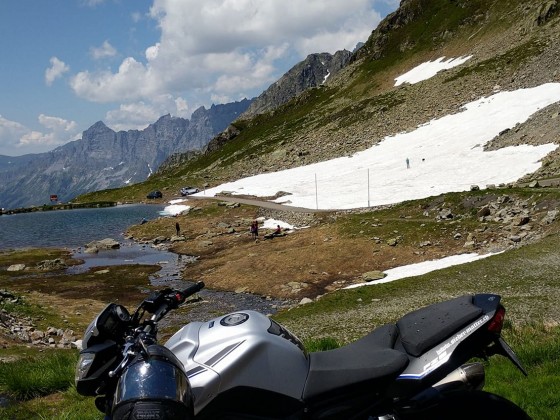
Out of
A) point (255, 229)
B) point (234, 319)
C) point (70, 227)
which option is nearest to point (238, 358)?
point (234, 319)

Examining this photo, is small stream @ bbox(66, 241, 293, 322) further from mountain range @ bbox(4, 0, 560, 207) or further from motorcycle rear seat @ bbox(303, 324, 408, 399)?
mountain range @ bbox(4, 0, 560, 207)

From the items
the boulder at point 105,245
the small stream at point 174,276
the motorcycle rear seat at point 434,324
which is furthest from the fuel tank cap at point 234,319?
the boulder at point 105,245

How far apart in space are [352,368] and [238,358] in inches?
46.9

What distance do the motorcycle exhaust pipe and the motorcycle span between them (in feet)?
0.04

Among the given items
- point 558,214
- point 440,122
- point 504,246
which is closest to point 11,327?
point 504,246

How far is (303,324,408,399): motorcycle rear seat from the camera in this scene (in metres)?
4.43

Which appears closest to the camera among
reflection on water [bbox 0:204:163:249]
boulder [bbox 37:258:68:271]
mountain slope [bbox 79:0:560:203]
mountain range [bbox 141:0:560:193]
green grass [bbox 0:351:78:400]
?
green grass [bbox 0:351:78:400]

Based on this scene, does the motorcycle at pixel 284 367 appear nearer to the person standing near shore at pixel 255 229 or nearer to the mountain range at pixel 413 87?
the person standing near shore at pixel 255 229

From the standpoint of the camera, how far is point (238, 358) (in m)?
4.11

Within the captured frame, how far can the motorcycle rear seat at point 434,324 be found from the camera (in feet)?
15.8

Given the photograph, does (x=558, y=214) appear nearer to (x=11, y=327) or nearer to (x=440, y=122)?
(x=11, y=327)

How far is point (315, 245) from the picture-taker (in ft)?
132

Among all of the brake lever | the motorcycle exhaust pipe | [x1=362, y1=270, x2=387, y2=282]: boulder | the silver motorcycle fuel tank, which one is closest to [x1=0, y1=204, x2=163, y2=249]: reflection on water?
[x1=362, y1=270, x2=387, y2=282]: boulder

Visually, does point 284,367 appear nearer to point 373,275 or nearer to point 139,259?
point 373,275
